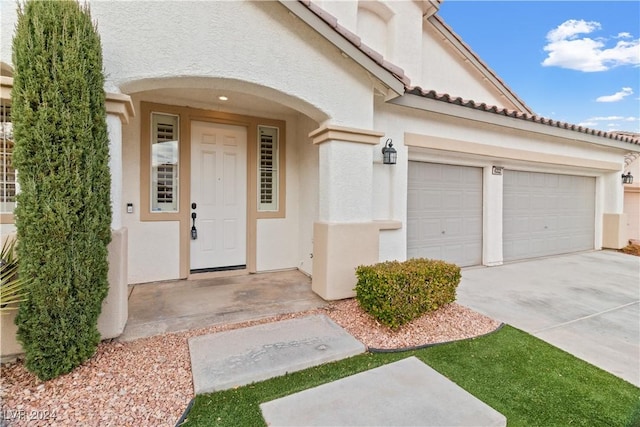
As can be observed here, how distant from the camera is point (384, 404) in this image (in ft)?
8.03

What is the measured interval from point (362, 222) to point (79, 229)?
372 cm

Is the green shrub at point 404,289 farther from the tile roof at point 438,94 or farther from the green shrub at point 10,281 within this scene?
the green shrub at point 10,281

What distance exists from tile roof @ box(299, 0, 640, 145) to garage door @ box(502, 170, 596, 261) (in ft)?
4.60

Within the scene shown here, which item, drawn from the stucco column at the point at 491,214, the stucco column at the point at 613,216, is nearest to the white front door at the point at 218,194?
the stucco column at the point at 491,214

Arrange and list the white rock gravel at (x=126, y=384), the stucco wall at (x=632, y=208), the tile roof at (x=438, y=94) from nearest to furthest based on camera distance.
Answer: the white rock gravel at (x=126, y=384)
the tile roof at (x=438, y=94)
the stucco wall at (x=632, y=208)

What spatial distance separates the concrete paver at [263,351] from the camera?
286 cm

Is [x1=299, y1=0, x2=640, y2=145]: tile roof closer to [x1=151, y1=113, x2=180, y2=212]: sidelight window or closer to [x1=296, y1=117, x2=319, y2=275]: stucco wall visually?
[x1=296, y1=117, x2=319, y2=275]: stucco wall

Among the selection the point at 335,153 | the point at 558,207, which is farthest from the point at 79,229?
the point at 558,207

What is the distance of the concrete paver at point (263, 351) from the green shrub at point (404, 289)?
0.57 metres

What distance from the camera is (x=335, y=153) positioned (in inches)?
188

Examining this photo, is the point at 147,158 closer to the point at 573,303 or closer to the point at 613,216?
the point at 573,303

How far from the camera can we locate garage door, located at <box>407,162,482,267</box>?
6590 mm

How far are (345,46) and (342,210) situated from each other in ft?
8.22

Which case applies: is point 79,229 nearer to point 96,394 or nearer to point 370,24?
point 96,394
